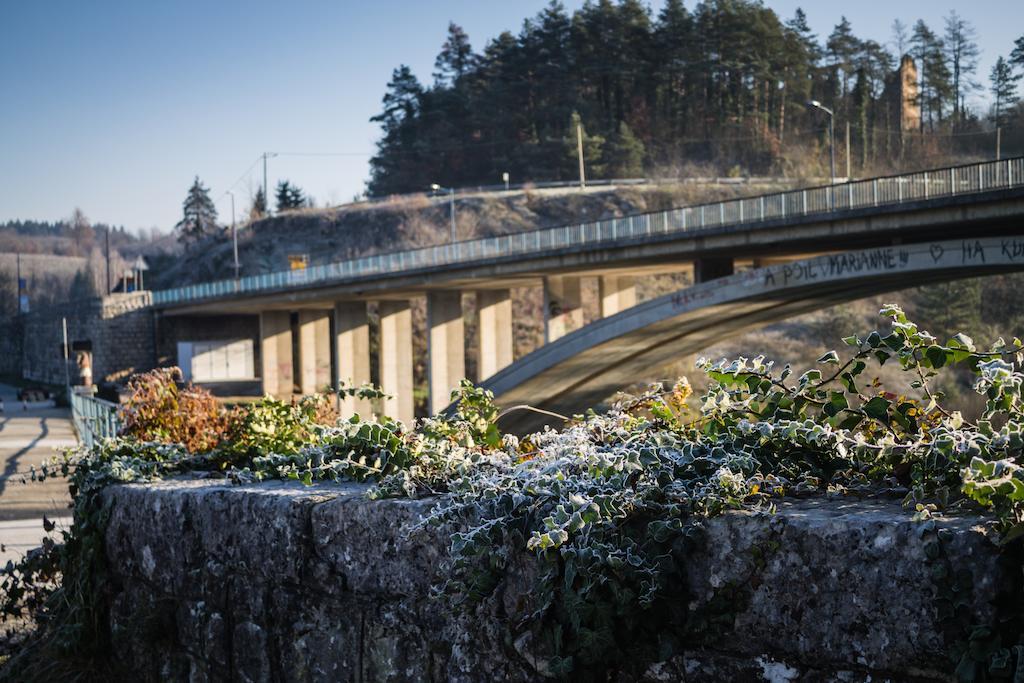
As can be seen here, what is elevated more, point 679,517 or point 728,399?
point 728,399

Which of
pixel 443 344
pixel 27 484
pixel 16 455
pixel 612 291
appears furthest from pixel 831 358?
pixel 443 344

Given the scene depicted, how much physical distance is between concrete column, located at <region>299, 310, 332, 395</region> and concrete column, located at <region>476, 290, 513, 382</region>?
17960mm

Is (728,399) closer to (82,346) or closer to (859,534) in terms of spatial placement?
(859,534)

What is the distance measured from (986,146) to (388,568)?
6574 centimetres

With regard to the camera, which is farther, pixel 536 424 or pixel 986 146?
pixel 986 146

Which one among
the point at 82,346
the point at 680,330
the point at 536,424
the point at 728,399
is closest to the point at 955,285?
the point at 680,330

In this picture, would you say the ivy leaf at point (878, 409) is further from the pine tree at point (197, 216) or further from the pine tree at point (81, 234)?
the pine tree at point (81, 234)

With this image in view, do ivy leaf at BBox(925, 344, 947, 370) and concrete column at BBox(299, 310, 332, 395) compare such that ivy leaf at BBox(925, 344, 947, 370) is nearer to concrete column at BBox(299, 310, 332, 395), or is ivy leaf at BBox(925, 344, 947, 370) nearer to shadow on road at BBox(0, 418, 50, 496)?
shadow on road at BBox(0, 418, 50, 496)

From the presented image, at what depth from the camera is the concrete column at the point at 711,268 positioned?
28344mm

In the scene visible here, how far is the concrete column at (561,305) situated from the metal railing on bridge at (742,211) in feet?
8.22

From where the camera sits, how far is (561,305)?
3603 cm

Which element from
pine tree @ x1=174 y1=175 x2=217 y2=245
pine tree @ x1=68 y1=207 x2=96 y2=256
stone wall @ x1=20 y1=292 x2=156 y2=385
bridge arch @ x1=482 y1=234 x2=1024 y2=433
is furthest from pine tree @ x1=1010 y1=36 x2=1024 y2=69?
pine tree @ x1=68 y1=207 x2=96 y2=256

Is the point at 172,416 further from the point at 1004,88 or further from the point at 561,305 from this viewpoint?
the point at 1004,88

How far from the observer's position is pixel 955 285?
165 ft
